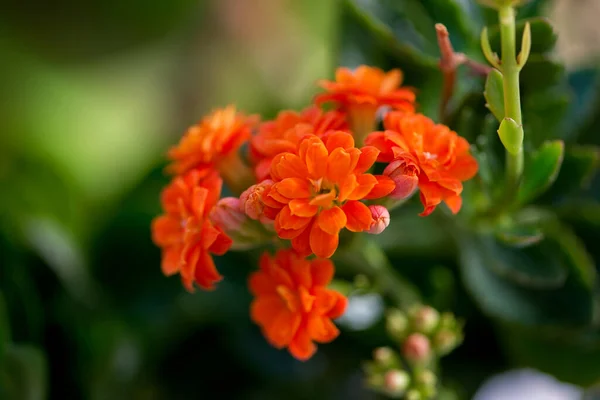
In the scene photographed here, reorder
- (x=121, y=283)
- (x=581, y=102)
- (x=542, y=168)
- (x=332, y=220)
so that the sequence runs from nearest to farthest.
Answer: (x=332, y=220) → (x=542, y=168) → (x=581, y=102) → (x=121, y=283)

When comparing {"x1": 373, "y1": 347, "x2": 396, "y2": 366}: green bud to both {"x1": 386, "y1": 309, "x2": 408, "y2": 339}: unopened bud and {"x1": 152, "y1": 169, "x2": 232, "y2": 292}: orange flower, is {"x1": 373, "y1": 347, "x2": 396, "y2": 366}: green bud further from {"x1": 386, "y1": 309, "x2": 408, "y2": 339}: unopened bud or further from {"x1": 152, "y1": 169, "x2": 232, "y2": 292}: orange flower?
{"x1": 152, "y1": 169, "x2": 232, "y2": 292}: orange flower

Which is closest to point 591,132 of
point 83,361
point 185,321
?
point 185,321

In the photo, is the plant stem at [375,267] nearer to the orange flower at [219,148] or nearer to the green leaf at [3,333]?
the orange flower at [219,148]

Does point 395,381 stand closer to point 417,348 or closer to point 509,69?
point 417,348

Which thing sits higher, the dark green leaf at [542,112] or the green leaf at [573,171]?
the dark green leaf at [542,112]

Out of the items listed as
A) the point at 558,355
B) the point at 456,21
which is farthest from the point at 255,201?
the point at 558,355

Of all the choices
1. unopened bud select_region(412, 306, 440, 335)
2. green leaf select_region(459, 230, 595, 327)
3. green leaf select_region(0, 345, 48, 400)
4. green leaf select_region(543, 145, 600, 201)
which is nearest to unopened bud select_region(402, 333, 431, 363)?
unopened bud select_region(412, 306, 440, 335)

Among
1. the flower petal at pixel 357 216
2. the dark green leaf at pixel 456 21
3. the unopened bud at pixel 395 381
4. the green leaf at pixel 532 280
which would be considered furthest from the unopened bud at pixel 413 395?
the dark green leaf at pixel 456 21

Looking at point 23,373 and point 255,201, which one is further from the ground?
point 255,201
